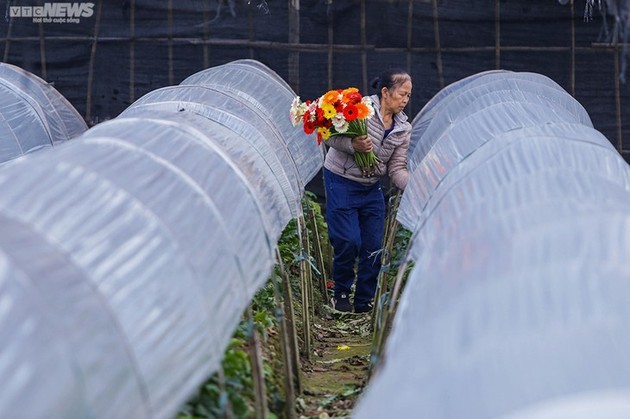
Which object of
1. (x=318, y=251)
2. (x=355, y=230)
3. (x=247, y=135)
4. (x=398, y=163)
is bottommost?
(x=318, y=251)

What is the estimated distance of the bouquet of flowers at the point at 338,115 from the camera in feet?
30.6

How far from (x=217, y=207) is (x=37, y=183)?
49.9 inches

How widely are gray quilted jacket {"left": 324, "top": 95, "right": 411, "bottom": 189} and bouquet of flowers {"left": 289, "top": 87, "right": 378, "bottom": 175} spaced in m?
0.14

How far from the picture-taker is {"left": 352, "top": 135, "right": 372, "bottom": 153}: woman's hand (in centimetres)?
949

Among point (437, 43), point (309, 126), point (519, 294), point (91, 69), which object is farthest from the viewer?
point (91, 69)

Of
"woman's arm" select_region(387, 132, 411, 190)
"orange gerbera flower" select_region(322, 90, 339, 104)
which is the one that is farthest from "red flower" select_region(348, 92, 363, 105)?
"woman's arm" select_region(387, 132, 411, 190)

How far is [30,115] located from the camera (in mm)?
11445

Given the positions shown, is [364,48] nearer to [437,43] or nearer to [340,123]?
[437,43]

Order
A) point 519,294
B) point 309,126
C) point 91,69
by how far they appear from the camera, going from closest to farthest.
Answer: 1. point 519,294
2. point 309,126
3. point 91,69

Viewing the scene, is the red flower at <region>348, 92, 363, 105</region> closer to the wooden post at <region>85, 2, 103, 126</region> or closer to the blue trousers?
the blue trousers

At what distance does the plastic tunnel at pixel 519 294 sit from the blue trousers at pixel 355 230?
9.29ft

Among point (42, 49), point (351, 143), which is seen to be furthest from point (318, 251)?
point (42, 49)

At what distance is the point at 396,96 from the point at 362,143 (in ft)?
1.54

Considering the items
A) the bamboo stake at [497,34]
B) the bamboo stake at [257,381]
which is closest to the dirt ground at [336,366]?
the bamboo stake at [257,381]
